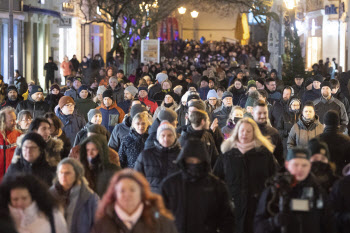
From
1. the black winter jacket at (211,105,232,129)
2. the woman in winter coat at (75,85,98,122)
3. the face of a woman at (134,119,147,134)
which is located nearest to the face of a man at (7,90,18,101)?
the woman in winter coat at (75,85,98,122)

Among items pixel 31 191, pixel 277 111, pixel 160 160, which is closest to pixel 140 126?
pixel 160 160

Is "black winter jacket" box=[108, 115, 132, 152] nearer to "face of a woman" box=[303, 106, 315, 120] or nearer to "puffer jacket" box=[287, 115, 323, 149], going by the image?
"puffer jacket" box=[287, 115, 323, 149]

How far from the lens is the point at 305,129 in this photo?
12.9 m

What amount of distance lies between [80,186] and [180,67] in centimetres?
3098

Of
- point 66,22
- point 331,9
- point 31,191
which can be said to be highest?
point 331,9

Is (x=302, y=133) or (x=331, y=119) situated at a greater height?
(x=331, y=119)

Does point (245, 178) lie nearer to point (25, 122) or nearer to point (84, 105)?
point (25, 122)

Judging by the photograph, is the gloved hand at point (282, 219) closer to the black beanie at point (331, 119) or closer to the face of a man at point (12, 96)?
the black beanie at point (331, 119)

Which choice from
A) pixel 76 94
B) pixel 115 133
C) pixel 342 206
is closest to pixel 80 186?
pixel 342 206

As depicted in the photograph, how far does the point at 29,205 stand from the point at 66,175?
981 millimetres

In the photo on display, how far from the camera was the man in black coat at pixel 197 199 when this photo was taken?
7.54m

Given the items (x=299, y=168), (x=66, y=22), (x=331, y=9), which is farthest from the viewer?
(x=331, y=9)

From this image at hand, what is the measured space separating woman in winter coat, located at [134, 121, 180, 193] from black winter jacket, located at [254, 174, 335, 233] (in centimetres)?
222

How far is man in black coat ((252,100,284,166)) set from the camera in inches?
447
